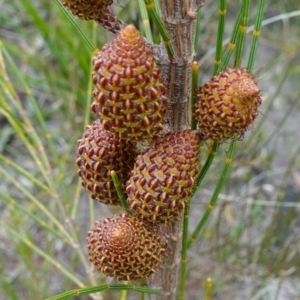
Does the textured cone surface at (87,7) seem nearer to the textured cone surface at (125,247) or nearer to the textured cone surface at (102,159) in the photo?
the textured cone surface at (102,159)

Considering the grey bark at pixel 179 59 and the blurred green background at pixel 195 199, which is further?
the blurred green background at pixel 195 199

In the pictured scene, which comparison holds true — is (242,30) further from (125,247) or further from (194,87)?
(125,247)

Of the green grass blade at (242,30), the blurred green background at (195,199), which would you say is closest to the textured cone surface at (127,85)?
the green grass blade at (242,30)

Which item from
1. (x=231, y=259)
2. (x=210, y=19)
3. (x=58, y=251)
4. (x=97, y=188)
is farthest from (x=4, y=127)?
(x=97, y=188)

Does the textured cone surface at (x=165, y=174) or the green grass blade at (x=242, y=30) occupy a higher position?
the green grass blade at (x=242, y=30)

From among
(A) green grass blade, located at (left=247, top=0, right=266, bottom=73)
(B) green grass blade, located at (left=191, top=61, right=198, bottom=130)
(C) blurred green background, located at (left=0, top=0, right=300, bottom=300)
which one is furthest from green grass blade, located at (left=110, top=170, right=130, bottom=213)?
(C) blurred green background, located at (left=0, top=0, right=300, bottom=300)

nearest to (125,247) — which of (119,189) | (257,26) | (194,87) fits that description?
(119,189)
